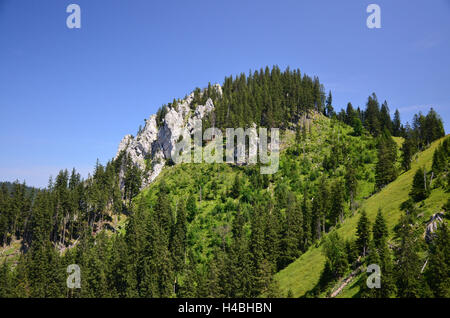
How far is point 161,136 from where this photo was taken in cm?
15688

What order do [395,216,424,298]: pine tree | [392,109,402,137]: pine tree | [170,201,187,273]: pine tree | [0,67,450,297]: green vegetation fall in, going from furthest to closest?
[392,109,402,137]: pine tree
[170,201,187,273]: pine tree
[0,67,450,297]: green vegetation
[395,216,424,298]: pine tree

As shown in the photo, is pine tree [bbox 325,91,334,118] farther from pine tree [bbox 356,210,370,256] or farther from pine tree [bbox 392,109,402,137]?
pine tree [bbox 356,210,370,256]

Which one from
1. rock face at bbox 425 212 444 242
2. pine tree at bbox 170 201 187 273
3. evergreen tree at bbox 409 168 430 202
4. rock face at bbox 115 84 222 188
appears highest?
rock face at bbox 115 84 222 188

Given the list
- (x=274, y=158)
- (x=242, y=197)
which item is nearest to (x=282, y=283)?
(x=242, y=197)

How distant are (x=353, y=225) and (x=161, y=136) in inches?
4564

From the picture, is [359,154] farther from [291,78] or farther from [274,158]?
[291,78]

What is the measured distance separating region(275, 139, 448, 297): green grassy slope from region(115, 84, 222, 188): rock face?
3708 inches

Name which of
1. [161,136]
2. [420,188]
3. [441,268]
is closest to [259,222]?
[420,188]

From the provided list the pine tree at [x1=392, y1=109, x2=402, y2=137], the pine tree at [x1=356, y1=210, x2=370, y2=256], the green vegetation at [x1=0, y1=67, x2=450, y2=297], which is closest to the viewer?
the green vegetation at [x1=0, y1=67, x2=450, y2=297]

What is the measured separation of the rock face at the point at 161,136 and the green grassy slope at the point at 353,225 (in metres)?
94.2

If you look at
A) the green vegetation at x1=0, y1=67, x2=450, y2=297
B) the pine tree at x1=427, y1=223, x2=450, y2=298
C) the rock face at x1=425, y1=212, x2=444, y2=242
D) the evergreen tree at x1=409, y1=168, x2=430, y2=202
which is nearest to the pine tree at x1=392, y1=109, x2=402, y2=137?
the green vegetation at x1=0, y1=67, x2=450, y2=297

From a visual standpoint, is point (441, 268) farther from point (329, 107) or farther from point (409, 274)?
point (329, 107)

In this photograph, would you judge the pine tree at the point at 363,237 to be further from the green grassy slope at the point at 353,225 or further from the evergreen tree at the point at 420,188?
the evergreen tree at the point at 420,188

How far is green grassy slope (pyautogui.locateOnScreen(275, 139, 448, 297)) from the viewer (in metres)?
54.8
